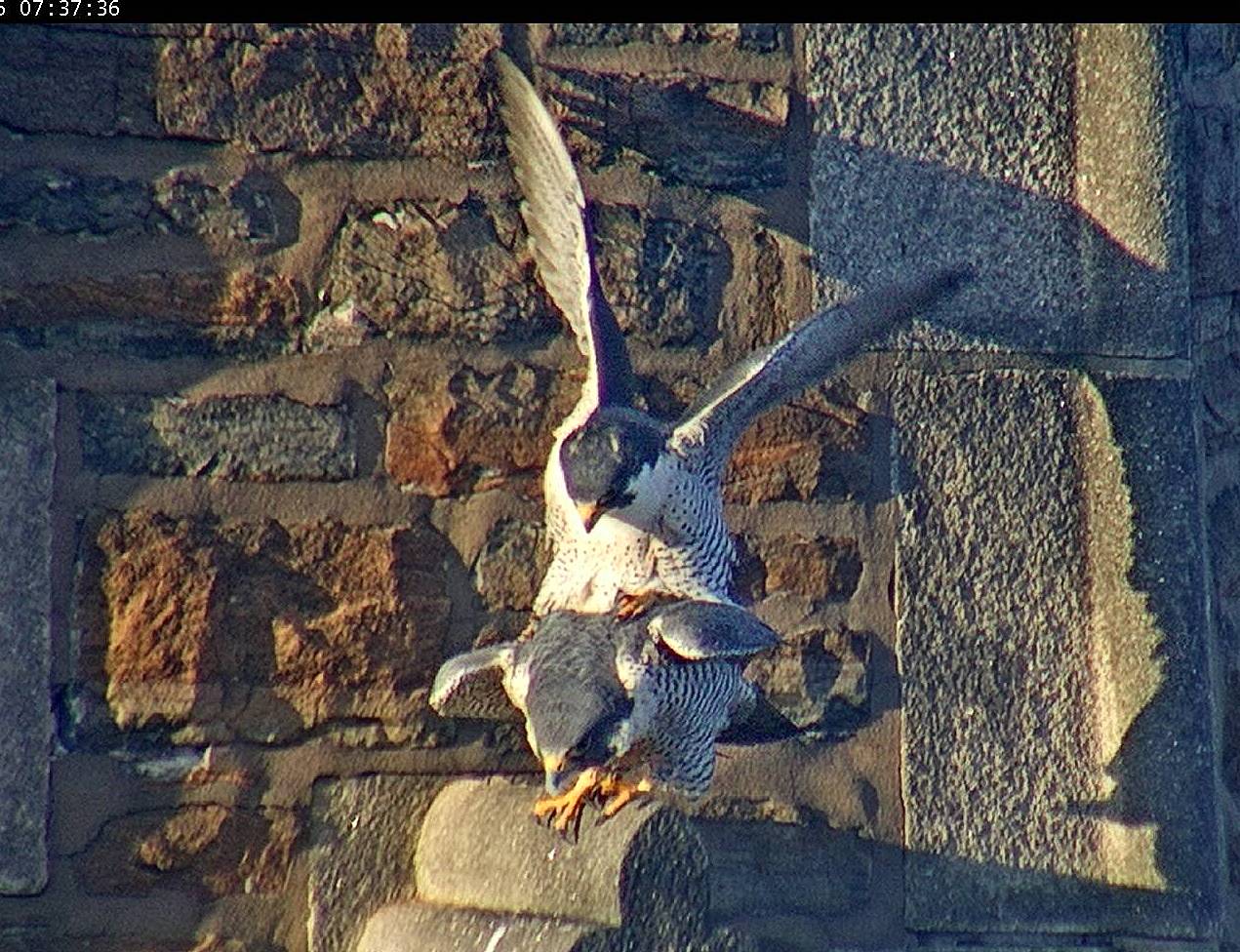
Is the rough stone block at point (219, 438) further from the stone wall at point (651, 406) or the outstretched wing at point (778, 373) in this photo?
the outstretched wing at point (778, 373)

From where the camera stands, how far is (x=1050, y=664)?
2867 mm

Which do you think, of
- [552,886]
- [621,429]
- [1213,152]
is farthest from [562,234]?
[1213,152]

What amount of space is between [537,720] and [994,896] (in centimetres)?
83

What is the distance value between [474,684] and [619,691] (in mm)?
249

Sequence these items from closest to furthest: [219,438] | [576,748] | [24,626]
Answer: [576,748], [24,626], [219,438]

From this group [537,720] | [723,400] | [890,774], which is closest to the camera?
[537,720]

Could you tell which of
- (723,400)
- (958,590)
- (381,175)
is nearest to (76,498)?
(381,175)

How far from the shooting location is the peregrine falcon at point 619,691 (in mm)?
2371

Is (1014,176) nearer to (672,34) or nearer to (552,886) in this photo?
(672,34)

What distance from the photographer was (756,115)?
2.89 m

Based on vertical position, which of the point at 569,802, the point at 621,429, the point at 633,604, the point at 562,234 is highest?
the point at 562,234

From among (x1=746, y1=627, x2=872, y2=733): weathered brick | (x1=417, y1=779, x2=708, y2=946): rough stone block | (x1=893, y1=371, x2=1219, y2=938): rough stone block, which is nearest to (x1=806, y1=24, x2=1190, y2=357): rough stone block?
(x1=893, y1=371, x2=1219, y2=938): rough stone block

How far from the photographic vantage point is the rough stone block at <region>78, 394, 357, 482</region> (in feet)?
8.80
